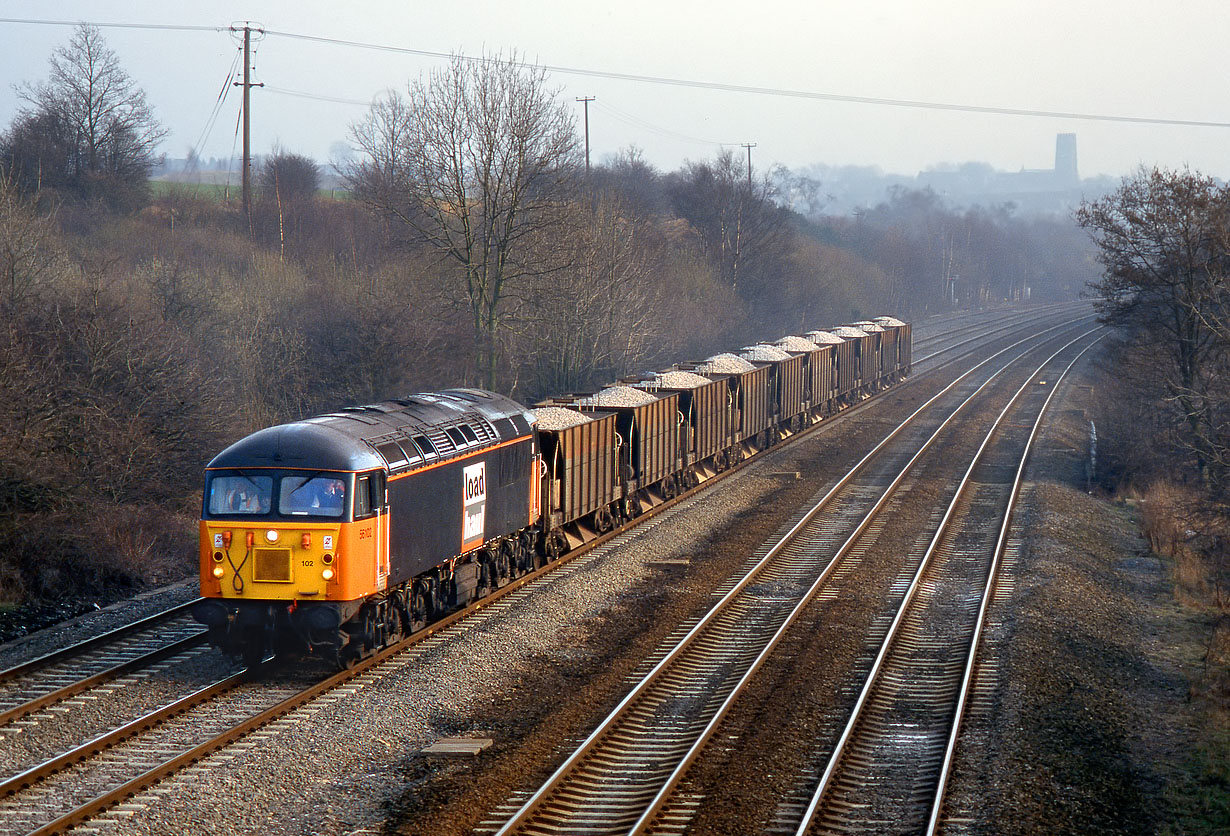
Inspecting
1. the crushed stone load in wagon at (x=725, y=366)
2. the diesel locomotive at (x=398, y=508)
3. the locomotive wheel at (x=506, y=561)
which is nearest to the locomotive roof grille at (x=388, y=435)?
the diesel locomotive at (x=398, y=508)

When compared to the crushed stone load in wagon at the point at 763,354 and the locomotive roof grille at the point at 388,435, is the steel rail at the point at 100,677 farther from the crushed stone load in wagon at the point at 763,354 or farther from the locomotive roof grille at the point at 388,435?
the crushed stone load in wagon at the point at 763,354

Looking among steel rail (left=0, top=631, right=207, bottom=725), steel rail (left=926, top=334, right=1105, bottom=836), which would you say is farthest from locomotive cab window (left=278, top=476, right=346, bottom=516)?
steel rail (left=926, top=334, right=1105, bottom=836)

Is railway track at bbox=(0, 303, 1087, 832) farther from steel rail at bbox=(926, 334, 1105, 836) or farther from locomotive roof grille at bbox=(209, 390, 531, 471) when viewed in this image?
steel rail at bbox=(926, 334, 1105, 836)

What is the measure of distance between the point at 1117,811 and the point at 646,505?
17.0 m

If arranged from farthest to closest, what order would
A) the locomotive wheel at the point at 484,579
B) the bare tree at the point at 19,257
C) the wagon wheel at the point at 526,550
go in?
1. the bare tree at the point at 19,257
2. the wagon wheel at the point at 526,550
3. the locomotive wheel at the point at 484,579

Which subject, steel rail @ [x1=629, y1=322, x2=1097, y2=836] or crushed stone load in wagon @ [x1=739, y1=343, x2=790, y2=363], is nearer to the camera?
steel rail @ [x1=629, y1=322, x2=1097, y2=836]

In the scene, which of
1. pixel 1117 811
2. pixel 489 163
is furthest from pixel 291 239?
pixel 1117 811

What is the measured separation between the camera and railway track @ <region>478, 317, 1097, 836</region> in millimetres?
10445

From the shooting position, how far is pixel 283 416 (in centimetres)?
3188

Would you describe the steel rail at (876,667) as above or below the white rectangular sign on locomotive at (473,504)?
below

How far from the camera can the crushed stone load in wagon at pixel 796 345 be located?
4099cm

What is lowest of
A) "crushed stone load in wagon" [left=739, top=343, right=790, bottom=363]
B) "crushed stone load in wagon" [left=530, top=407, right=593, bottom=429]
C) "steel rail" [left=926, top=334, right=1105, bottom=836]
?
"steel rail" [left=926, top=334, right=1105, bottom=836]

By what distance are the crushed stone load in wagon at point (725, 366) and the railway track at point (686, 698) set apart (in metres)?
6.62

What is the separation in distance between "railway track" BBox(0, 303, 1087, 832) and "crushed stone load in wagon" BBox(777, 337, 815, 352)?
1096 inches
